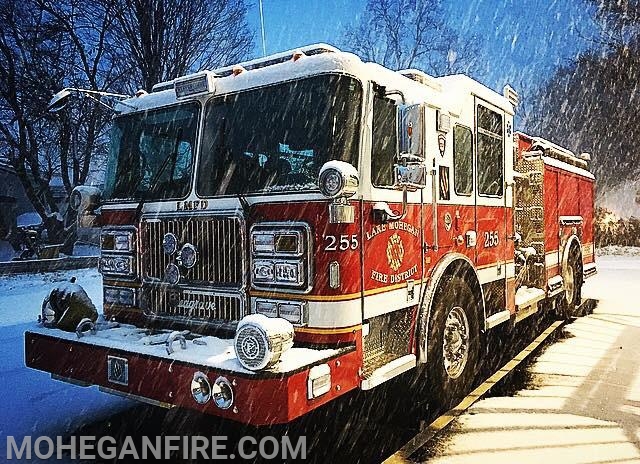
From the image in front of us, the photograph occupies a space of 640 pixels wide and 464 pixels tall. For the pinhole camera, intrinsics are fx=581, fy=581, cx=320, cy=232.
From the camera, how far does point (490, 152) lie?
5.68m

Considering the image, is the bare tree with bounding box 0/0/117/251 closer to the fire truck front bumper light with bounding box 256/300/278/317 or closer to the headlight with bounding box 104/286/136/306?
the headlight with bounding box 104/286/136/306

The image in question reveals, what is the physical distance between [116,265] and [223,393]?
1.98 m

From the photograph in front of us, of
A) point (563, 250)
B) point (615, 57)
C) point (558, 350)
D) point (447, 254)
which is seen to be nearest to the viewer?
point (447, 254)

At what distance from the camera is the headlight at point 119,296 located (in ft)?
15.2

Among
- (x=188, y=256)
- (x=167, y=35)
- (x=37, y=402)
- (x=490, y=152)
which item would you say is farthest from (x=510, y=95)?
(x=167, y=35)

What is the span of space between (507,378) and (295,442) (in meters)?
2.43

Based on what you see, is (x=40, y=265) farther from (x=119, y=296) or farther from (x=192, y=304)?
(x=192, y=304)

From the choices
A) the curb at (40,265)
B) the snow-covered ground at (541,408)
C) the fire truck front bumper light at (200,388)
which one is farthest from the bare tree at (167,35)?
the fire truck front bumper light at (200,388)

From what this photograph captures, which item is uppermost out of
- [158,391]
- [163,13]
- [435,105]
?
[163,13]

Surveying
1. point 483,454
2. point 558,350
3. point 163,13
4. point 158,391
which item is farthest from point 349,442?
point 163,13

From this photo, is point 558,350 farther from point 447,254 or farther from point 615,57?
point 615,57

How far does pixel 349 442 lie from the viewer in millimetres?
4316

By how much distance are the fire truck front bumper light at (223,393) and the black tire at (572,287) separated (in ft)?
21.8

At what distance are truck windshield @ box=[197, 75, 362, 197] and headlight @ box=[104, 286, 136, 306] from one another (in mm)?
1105
